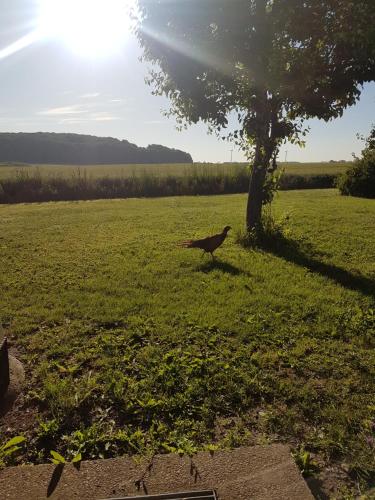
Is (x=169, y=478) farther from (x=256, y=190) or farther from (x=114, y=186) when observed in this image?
(x=114, y=186)

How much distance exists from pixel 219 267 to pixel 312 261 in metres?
2.15

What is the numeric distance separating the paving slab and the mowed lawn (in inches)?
9.1

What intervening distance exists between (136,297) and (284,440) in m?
3.88

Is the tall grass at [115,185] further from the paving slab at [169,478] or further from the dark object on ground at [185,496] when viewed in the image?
the dark object on ground at [185,496]

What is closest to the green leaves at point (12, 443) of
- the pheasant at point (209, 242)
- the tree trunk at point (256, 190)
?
the pheasant at point (209, 242)

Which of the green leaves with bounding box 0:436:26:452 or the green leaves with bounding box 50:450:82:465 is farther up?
the green leaves with bounding box 50:450:82:465

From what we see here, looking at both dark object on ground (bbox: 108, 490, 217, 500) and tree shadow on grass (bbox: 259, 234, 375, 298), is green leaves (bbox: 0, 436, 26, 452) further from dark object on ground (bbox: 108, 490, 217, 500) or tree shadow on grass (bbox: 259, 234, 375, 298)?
tree shadow on grass (bbox: 259, 234, 375, 298)

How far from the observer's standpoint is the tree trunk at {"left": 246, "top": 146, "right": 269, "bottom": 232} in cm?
1021

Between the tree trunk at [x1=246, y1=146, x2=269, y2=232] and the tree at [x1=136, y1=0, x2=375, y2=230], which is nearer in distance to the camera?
the tree at [x1=136, y1=0, x2=375, y2=230]

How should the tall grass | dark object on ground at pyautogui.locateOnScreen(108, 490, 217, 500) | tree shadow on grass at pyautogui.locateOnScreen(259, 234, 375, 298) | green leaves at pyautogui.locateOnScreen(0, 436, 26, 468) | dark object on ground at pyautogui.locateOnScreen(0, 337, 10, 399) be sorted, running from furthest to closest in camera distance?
the tall grass
tree shadow on grass at pyautogui.locateOnScreen(259, 234, 375, 298)
dark object on ground at pyautogui.locateOnScreen(0, 337, 10, 399)
green leaves at pyautogui.locateOnScreen(0, 436, 26, 468)
dark object on ground at pyautogui.locateOnScreen(108, 490, 217, 500)

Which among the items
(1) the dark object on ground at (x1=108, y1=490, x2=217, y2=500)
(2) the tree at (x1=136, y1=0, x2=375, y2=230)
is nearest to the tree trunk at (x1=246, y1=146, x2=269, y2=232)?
(2) the tree at (x1=136, y1=0, x2=375, y2=230)

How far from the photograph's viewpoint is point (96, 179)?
2814cm

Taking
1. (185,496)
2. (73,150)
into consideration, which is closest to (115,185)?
(185,496)

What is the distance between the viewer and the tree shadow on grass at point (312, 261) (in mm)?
7277
